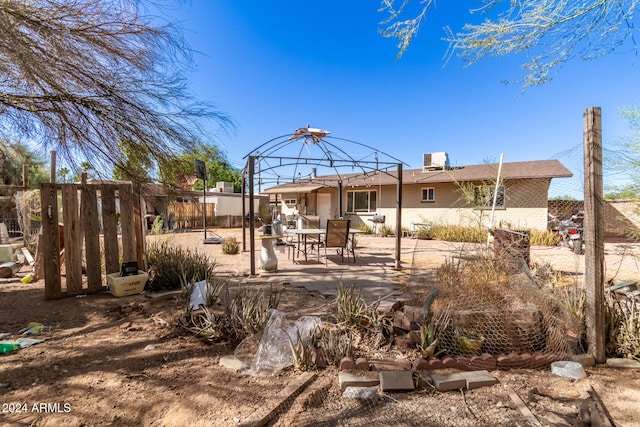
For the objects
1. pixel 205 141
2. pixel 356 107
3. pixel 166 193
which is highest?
pixel 356 107

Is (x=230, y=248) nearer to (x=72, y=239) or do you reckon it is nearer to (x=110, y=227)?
(x=110, y=227)

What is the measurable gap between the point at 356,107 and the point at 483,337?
12.6 metres

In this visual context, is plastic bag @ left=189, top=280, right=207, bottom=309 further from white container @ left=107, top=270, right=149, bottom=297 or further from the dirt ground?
white container @ left=107, top=270, right=149, bottom=297

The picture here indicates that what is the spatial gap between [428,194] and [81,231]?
13320 millimetres

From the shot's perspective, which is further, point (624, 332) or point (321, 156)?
point (321, 156)

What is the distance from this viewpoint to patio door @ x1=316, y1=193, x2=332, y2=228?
57.5 ft

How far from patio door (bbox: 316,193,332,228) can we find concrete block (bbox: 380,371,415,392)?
15.2m

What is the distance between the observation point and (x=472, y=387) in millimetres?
2111

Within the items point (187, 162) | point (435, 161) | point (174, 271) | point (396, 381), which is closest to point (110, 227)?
point (174, 271)

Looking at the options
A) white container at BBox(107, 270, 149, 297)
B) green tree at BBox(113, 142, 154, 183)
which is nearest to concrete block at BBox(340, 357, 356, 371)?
green tree at BBox(113, 142, 154, 183)

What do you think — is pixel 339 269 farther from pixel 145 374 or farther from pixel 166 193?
pixel 145 374

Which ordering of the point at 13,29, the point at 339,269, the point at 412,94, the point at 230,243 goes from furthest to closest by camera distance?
1. the point at 412,94
2. the point at 230,243
3. the point at 339,269
4. the point at 13,29

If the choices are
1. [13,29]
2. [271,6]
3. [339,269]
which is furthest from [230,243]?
[13,29]

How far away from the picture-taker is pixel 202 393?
1.98m
